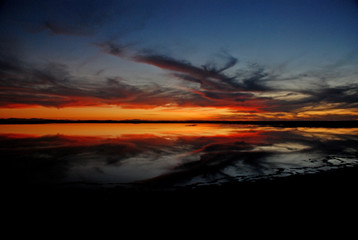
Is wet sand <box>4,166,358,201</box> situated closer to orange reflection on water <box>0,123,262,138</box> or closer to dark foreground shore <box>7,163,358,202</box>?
dark foreground shore <box>7,163,358,202</box>

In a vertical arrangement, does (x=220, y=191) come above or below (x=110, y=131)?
below

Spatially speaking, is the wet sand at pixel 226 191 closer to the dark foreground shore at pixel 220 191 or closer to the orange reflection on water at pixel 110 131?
the dark foreground shore at pixel 220 191

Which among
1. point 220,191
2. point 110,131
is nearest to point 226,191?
point 220,191

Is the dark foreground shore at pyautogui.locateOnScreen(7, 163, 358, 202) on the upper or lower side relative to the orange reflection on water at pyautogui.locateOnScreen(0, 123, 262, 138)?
lower

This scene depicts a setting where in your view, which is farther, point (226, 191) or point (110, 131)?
point (110, 131)

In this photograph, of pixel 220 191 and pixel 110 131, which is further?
pixel 110 131

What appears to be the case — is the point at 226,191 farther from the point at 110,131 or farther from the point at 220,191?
the point at 110,131

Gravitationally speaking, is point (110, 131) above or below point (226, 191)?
above

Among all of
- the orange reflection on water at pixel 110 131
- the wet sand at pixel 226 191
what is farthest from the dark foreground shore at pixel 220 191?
the orange reflection on water at pixel 110 131

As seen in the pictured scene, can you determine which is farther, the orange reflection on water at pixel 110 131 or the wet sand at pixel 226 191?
the orange reflection on water at pixel 110 131

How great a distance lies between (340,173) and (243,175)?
4038mm

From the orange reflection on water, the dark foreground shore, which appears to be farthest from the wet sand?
the orange reflection on water

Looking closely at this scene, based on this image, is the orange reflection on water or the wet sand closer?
the wet sand

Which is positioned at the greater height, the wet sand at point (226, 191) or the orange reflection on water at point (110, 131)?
the orange reflection on water at point (110, 131)
